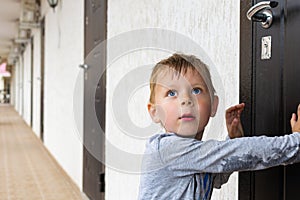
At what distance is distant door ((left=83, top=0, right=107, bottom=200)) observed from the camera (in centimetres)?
317

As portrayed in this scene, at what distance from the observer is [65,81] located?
4.85 metres

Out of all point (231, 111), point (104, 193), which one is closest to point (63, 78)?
point (104, 193)

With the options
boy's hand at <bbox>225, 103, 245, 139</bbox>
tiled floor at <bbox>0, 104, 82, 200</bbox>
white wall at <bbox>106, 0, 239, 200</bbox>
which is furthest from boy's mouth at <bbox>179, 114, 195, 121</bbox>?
tiled floor at <bbox>0, 104, 82, 200</bbox>

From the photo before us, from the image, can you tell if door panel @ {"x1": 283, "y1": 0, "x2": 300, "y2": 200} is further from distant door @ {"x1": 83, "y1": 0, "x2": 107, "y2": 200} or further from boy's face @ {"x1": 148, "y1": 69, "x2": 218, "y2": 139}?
distant door @ {"x1": 83, "y1": 0, "x2": 107, "y2": 200}

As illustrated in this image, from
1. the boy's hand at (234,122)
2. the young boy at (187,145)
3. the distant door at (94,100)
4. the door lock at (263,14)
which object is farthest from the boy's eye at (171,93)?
the distant door at (94,100)

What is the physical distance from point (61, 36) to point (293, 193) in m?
4.30

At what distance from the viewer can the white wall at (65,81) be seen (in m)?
4.07

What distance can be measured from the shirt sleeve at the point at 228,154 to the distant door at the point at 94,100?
2.16 m

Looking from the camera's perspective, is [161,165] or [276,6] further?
[276,6]

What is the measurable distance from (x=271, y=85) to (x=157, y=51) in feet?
3.25

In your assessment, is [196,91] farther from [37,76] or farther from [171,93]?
[37,76]

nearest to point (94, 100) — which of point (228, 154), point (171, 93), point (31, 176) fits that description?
point (31, 176)

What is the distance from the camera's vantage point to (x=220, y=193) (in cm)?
154

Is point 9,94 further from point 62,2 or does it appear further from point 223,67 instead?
point 223,67
